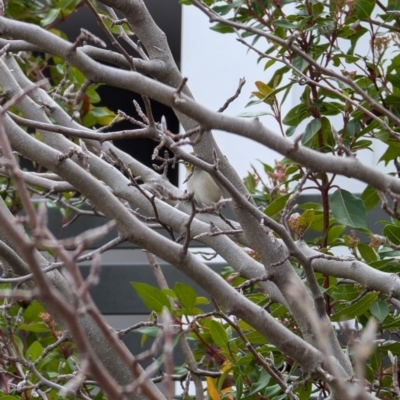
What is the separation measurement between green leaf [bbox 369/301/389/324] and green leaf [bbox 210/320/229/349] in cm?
33

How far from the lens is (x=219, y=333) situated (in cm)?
154

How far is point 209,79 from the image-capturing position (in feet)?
11.6

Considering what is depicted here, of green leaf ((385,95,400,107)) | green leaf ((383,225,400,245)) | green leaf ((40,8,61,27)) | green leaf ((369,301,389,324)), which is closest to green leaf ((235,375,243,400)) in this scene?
green leaf ((369,301,389,324))

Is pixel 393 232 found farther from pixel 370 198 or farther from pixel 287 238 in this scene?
pixel 287 238

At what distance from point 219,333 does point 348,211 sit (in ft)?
1.31

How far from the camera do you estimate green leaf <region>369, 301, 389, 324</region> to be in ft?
4.71

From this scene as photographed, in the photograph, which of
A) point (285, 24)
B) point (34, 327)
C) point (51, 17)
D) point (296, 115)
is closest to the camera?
point (285, 24)

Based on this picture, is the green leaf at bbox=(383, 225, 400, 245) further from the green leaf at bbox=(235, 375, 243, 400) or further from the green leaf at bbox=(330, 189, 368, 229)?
the green leaf at bbox=(235, 375, 243, 400)

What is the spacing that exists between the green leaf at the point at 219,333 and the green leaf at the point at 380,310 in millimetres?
329

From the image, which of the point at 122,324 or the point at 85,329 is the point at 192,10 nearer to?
the point at 122,324

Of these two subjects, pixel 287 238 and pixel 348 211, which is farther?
pixel 348 211

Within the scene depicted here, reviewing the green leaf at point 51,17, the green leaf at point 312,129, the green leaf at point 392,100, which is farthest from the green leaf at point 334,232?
the green leaf at point 51,17

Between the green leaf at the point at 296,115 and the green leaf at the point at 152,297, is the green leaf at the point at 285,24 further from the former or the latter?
the green leaf at the point at 152,297

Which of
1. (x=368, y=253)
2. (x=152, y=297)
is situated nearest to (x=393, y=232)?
(x=368, y=253)
